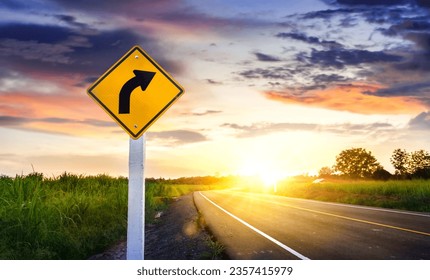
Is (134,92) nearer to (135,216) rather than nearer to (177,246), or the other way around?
(135,216)

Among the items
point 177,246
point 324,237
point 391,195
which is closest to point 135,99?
point 177,246

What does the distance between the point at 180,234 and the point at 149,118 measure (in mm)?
6875

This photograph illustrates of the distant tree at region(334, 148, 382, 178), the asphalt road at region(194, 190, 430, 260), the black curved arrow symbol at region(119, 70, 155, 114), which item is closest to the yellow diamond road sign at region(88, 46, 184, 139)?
the black curved arrow symbol at region(119, 70, 155, 114)

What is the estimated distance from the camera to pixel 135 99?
174 inches

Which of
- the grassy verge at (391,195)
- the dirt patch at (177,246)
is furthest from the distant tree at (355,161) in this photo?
the dirt patch at (177,246)

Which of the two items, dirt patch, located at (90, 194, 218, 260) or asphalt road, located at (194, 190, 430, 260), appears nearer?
asphalt road, located at (194, 190, 430, 260)

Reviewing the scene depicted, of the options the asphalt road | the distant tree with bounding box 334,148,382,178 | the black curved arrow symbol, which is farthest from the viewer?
the distant tree with bounding box 334,148,382,178

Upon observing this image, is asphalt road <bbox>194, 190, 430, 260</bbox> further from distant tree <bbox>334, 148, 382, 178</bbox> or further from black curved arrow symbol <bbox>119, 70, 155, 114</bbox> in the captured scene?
distant tree <bbox>334, 148, 382, 178</bbox>

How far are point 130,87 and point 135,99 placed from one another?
0.43ft

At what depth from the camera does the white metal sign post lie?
14.5 ft

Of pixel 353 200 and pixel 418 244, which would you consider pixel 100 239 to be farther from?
pixel 353 200

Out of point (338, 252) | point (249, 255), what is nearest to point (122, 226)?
point (249, 255)

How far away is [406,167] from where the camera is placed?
79.6m
